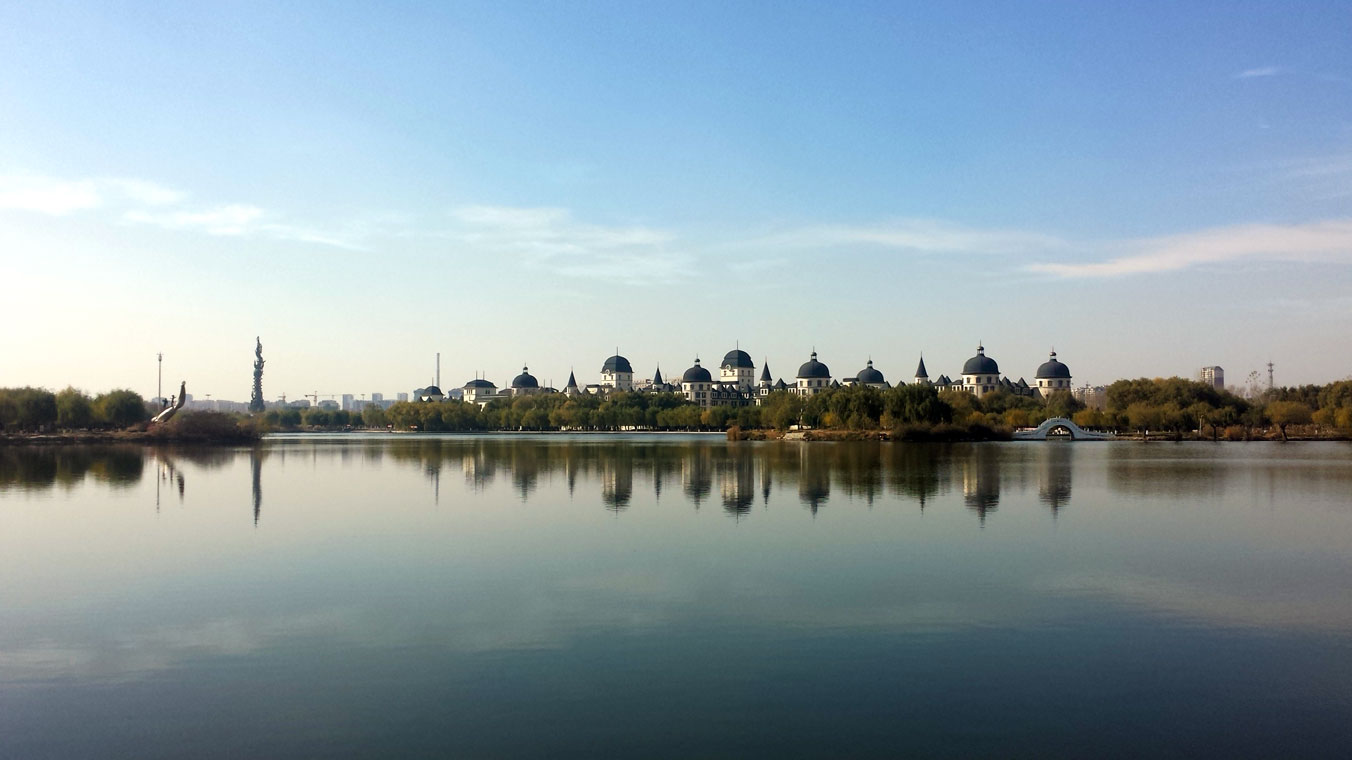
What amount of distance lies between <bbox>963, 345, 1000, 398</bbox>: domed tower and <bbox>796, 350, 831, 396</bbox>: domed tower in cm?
1716

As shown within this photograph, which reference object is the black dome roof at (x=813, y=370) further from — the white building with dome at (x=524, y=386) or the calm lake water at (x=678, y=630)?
the calm lake water at (x=678, y=630)

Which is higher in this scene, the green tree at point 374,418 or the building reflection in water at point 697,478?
the green tree at point 374,418

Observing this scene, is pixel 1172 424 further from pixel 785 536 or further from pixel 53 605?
pixel 53 605

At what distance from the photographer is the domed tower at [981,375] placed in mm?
115875

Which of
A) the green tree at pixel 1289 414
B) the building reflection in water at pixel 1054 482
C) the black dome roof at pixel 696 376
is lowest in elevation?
the building reflection in water at pixel 1054 482

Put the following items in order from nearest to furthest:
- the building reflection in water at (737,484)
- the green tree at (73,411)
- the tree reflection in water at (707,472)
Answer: the building reflection in water at (737,484) → the tree reflection in water at (707,472) → the green tree at (73,411)

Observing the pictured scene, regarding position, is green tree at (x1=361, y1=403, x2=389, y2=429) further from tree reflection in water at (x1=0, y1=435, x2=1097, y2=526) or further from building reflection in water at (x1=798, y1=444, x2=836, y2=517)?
building reflection in water at (x1=798, y1=444, x2=836, y2=517)

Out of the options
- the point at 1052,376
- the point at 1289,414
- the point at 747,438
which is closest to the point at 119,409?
the point at 747,438

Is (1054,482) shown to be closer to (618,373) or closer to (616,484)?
(616,484)

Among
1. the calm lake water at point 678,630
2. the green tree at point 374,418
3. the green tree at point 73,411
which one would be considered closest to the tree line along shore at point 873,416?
the green tree at point 73,411

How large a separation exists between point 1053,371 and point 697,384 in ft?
142

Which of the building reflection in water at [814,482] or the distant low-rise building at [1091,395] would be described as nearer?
the building reflection in water at [814,482]

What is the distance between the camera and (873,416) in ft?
210

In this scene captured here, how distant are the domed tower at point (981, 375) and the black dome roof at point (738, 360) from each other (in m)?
31.7
